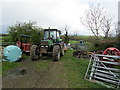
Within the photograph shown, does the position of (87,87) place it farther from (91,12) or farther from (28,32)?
(28,32)

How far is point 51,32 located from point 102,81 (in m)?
6.36

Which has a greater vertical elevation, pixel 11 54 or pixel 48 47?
pixel 48 47

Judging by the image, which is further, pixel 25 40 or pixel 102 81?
pixel 25 40

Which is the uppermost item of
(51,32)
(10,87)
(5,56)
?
(51,32)

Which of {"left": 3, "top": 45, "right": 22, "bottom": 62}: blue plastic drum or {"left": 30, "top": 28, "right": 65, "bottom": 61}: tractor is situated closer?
{"left": 3, "top": 45, "right": 22, "bottom": 62}: blue plastic drum

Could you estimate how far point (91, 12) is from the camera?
13180 mm

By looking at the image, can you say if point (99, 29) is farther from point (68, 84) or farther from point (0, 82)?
point (0, 82)

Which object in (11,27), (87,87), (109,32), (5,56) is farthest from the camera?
(11,27)

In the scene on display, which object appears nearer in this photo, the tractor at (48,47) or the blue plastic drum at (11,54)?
the blue plastic drum at (11,54)

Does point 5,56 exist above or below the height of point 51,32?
below

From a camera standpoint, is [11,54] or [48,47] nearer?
[11,54]

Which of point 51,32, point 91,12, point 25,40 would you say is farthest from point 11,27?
point 91,12

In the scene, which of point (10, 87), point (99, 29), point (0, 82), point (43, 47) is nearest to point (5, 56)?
point (43, 47)

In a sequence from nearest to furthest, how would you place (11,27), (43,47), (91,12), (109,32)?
Answer: (43,47) → (109,32) → (91,12) → (11,27)
